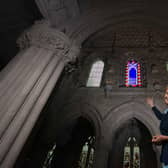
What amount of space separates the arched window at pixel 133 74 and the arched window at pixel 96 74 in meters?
1.44

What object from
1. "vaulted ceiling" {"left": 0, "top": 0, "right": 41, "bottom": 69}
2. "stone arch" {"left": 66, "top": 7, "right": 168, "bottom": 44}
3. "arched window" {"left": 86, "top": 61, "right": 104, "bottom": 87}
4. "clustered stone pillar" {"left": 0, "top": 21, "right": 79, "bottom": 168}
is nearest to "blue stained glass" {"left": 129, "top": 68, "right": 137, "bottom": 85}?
"arched window" {"left": 86, "top": 61, "right": 104, "bottom": 87}

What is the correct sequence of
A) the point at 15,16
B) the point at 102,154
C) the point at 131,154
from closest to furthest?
1. the point at 15,16
2. the point at 102,154
3. the point at 131,154

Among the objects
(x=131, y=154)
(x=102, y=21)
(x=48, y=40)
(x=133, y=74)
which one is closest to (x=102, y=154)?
(x=131, y=154)

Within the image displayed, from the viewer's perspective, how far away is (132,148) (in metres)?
8.69

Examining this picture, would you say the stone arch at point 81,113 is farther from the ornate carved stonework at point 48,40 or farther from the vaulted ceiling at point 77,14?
the ornate carved stonework at point 48,40

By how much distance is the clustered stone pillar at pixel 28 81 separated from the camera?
7.40ft

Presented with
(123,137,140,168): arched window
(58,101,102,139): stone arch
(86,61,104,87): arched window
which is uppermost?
(86,61,104,87): arched window

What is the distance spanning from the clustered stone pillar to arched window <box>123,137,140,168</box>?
6.39 metres

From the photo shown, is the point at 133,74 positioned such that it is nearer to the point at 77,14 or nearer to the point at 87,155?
the point at 87,155

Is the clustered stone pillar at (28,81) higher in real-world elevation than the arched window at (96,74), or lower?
lower

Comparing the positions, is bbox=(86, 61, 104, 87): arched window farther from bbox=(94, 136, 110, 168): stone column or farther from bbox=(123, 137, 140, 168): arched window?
bbox=(94, 136, 110, 168): stone column

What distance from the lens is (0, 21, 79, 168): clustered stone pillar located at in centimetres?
226

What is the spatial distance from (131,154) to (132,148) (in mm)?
302

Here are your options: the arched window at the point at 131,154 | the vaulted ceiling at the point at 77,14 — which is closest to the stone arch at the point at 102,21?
the vaulted ceiling at the point at 77,14
